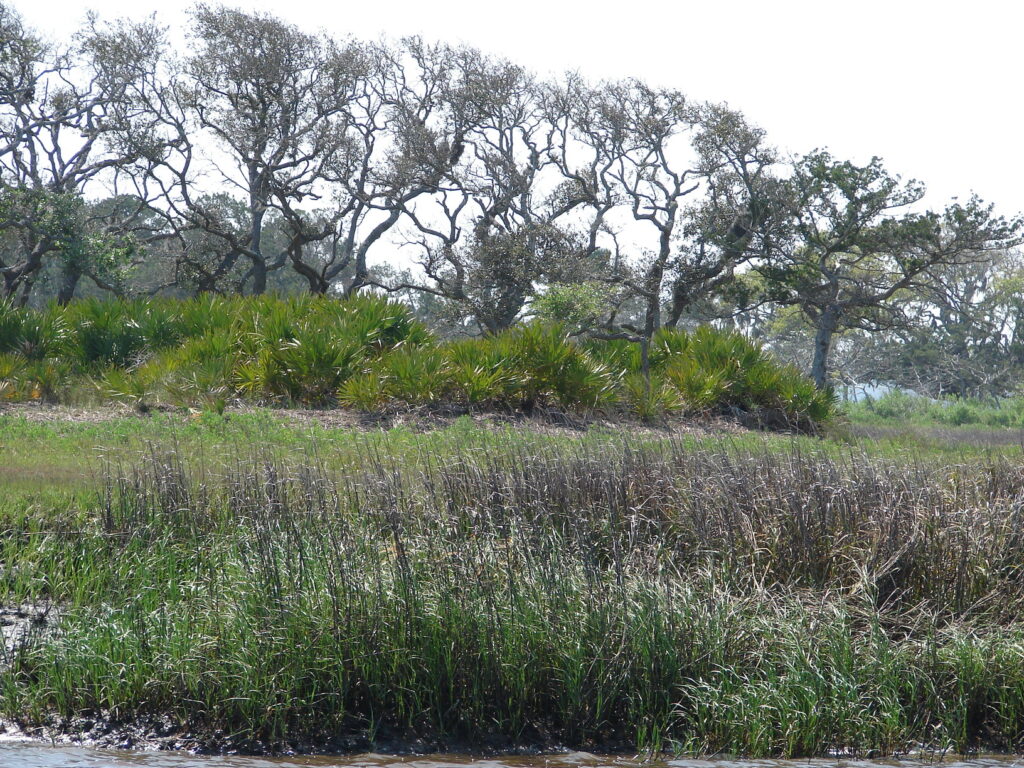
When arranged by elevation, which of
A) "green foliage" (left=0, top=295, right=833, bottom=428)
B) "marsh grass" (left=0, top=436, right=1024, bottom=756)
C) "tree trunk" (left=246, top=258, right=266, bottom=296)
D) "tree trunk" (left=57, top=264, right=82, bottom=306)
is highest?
"tree trunk" (left=246, top=258, right=266, bottom=296)

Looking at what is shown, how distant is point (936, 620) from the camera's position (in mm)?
6812

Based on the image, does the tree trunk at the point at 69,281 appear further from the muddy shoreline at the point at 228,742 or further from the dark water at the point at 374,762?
the dark water at the point at 374,762

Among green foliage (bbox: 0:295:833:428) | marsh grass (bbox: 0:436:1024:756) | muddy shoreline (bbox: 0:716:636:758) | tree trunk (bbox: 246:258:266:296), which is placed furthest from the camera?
tree trunk (bbox: 246:258:266:296)

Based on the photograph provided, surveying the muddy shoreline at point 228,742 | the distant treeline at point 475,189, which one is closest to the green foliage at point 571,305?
the distant treeline at point 475,189

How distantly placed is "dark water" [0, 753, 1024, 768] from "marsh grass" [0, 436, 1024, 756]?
0.53 ft

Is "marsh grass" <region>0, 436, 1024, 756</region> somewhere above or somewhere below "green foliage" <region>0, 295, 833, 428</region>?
below

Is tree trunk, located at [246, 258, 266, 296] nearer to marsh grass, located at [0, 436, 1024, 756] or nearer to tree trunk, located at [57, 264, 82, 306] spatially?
tree trunk, located at [57, 264, 82, 306]

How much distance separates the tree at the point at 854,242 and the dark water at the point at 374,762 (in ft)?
77.3

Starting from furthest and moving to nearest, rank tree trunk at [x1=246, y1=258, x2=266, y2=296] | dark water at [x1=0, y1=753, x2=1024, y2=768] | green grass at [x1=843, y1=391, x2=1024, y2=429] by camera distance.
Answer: tree trunk at [x1=246, y1=258, x2=266, y2=296] < green grass at [x1=843, y1=391, x2=1024, y2=429] < dark water at [x1=0, y1=753, x2=1024, y2=768]

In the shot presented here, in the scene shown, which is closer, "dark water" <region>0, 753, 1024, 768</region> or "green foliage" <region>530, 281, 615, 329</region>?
"dark water" <region>0, 753, 1024, 768</region>

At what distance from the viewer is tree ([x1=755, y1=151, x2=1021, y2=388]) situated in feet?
92.1

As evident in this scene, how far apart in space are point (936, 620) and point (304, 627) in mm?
4182

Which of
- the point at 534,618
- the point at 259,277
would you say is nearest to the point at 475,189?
the point at 259,277

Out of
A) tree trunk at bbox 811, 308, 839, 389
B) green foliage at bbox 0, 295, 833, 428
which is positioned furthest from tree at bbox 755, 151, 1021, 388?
green foliage at bbox 0, 295, 833, 428
